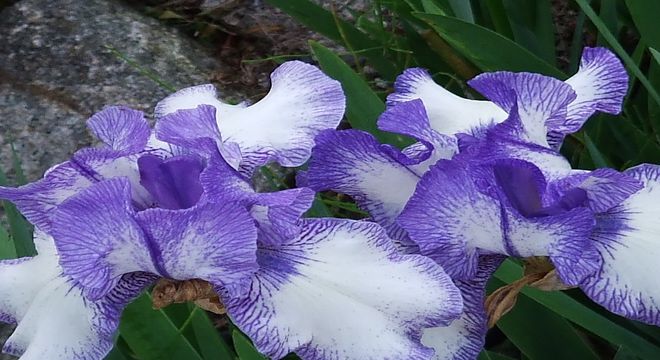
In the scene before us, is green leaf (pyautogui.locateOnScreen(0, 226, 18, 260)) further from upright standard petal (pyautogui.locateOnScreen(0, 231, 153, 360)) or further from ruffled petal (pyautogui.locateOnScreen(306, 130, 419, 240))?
ruffled petal (pyautogui.locateOnScreen(306, 130, 419, 240))

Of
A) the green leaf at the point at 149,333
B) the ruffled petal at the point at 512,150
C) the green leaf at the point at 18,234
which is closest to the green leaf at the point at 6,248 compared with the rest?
the green leaf at the point at 18,234

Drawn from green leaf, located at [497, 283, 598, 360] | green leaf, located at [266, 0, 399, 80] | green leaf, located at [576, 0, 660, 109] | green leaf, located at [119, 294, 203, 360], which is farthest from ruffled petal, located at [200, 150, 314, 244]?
green leaf, located at [266, 0, 399, 80]

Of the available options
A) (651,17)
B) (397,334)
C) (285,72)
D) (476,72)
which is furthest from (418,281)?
(476,72)

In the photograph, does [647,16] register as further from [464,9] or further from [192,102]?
[192,102]

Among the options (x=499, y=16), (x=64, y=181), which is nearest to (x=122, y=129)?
(x=64, y=181)

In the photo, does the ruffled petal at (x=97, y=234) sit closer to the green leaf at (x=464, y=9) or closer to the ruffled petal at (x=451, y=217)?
the ruffled petal at (x=451, y=217)

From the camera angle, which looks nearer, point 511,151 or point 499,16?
point 511,151
